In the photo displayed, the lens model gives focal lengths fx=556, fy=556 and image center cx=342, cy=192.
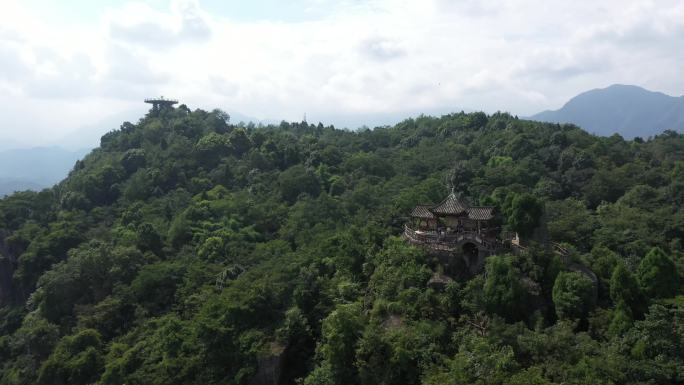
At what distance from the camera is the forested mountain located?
2166 centimetres

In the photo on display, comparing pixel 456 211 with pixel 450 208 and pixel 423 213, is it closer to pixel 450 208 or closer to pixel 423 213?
pixel 450 208

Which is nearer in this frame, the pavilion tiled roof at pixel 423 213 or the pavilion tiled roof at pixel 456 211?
the pavilion tiled roof at pixel 456 211

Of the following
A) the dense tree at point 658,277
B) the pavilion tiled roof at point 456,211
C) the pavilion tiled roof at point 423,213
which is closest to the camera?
the dense tree at point 658,277

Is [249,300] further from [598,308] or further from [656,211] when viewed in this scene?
[656,211]

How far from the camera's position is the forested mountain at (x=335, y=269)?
2166cm

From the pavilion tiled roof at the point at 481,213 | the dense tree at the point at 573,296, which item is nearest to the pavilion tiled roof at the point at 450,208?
the pavilion tiled roof at the point at 481,213

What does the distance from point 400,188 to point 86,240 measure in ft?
86.3

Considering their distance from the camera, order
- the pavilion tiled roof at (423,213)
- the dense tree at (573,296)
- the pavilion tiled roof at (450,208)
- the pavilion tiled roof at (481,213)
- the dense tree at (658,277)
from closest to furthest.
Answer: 1. the dense tree at (573,296)
2. the dense tree at (658,277)
3. the pavilion tiled roof at (481,213)
4. the pavilion tiled roof at (450,208)
5. the pavilion tiled roof at (423,213)

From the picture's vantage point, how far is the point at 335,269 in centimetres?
3092

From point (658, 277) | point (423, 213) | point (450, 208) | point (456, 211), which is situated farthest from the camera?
point (423, 213)

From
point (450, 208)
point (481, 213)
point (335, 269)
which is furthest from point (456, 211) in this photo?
point (335, 269)

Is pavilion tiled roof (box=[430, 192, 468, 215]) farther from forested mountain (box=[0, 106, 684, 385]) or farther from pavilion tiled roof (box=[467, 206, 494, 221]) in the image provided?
forested mountain (box=[0, 106, 684, 385])

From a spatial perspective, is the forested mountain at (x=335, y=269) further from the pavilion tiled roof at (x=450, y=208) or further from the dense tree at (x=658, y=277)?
the pavilion tiled roof at (x=450, y=208)

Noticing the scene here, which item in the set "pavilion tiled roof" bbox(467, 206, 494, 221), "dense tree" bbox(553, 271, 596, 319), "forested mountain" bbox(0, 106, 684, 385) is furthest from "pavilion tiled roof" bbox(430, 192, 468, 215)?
"dense tree" bbox(553, 271, 596, 319)
